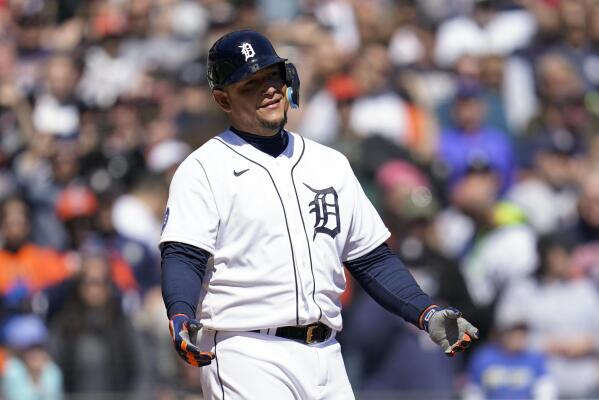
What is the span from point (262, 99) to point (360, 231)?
0.59 meters

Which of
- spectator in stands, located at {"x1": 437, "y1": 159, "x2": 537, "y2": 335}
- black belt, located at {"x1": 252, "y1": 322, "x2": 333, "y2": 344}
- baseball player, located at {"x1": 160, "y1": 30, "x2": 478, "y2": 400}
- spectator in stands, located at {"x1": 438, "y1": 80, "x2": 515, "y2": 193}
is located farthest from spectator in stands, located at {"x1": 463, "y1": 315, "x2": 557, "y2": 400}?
black belt, located at {"x1": 252, "y1": 322, "x2": 333, "y2": 344}

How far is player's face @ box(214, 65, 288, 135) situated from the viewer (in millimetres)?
4473

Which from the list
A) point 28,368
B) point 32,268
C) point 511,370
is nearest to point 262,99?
point 511,370

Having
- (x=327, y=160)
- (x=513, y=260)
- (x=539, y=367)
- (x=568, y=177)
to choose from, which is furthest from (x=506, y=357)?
(x=327, y=160)

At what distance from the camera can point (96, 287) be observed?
8.47 meters

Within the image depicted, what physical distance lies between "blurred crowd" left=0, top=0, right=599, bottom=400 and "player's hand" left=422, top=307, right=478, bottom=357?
3726 mm

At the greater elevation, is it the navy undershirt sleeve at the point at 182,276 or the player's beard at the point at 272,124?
the player's beard at the point at 272,124

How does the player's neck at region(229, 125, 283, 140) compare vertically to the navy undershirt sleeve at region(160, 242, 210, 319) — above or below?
above

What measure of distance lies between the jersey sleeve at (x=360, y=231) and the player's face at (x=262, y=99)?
0.36 metres

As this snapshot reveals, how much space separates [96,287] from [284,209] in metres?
4.30

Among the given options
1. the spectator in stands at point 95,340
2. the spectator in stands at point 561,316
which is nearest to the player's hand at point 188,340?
the spectator in stands at point 95,340

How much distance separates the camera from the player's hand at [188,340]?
390 cm

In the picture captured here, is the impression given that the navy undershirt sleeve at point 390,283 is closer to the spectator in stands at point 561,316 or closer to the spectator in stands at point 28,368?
the spectator in stands at point 561,316

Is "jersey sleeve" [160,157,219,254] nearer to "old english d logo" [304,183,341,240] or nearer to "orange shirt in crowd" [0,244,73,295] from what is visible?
"old english d logo" [304,183,341,240]
